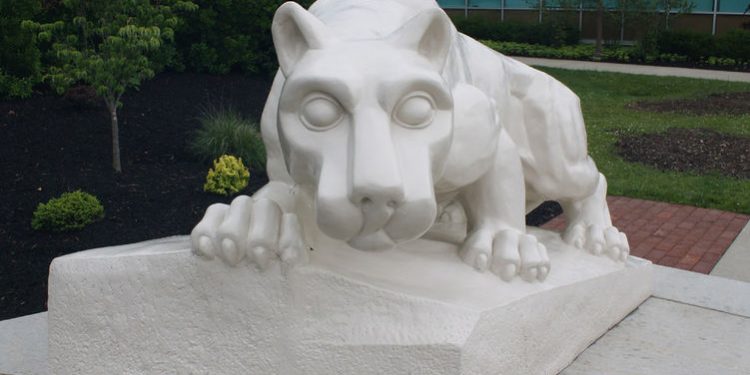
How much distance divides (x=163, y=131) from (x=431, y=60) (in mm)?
7122

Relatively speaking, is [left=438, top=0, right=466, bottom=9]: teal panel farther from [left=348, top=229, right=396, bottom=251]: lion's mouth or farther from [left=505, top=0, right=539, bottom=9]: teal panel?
[left=348, top=229, right=396, bottom=251]: lion's mouth

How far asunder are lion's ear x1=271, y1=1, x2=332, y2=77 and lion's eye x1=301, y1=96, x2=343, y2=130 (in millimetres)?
170

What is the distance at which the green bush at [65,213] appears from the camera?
251 inches

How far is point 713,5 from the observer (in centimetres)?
2109

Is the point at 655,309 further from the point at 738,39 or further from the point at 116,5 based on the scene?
the point at 738,39

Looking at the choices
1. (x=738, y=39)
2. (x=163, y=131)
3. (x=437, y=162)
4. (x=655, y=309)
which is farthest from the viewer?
(x=738, y=39)

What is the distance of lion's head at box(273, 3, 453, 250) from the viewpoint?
2258 millimetres

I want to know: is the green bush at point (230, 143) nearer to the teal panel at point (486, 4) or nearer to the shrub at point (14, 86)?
the shrub at point (14, 86)

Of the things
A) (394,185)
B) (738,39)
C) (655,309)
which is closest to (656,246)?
(655,309)

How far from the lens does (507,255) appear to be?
10.6ft

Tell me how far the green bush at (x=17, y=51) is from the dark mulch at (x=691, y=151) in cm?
691

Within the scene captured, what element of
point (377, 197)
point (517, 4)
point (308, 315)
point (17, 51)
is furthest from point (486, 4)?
point (377, 197)

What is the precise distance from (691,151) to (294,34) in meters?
9.23

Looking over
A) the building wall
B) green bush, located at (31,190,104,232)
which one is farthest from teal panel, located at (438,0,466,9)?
green bush, located at (31,190,104,232)
